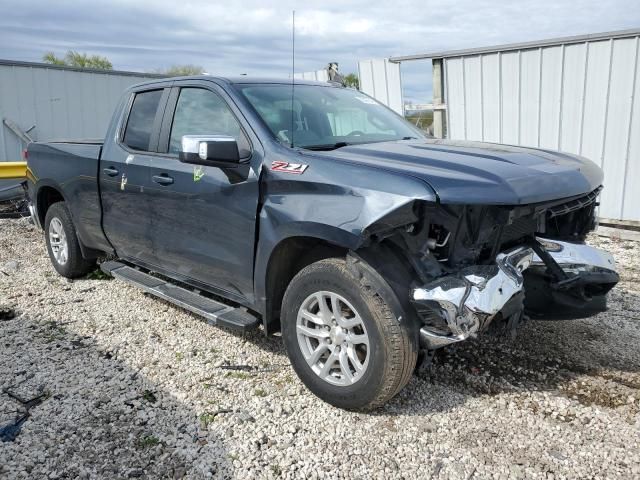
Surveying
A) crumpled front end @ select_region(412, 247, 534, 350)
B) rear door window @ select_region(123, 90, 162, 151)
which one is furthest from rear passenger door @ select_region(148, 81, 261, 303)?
crumpled front end @ select_region(412, 247, 534, 350)

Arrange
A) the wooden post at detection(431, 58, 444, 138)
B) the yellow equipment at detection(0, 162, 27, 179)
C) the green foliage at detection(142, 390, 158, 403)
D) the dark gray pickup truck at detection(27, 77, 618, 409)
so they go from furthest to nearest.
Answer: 1. the yellow equipment at detection(0, 162, 27, 179)
2. the wooden post at detection(431, 58, 444, 138)
3. the green foliage at detection(142, 390, 158, 403)
4. the dark gray pickup truck at detection(27, 77, 618, 409)

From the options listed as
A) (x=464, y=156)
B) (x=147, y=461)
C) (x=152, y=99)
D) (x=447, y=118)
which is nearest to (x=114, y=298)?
(x=152, y=99)

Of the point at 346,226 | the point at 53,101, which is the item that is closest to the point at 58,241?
the point at 346,226

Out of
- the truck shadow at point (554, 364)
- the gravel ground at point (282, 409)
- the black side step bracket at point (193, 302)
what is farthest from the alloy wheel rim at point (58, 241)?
the truck shadow at point (554, 364)

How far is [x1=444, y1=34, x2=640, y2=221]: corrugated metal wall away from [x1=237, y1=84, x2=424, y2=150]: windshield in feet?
12.8

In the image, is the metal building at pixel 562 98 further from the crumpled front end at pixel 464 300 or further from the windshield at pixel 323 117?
the crumpled front end at pixel 464 300

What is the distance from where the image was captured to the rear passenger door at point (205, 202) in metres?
3.44

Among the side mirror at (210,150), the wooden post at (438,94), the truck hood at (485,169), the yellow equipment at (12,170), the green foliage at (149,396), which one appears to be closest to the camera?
the truck hood at (485,169)

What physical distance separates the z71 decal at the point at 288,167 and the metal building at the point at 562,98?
5590mm

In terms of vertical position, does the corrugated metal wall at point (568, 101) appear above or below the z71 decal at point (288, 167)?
above

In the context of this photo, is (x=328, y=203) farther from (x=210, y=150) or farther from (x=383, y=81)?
(x=383, y=81)

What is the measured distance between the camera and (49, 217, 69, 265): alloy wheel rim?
5.66m

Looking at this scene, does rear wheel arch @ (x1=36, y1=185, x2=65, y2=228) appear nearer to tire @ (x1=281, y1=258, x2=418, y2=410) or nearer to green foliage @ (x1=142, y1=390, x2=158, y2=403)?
green foliage @ (x1=142, y1=390, x2=158, y2=403)

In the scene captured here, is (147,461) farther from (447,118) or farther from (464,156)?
(447,118)
